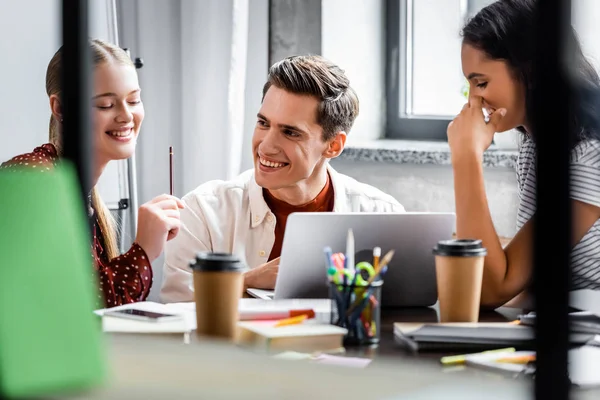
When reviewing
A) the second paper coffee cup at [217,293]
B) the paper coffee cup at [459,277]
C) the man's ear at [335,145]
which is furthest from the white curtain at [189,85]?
the second paper coffee cup at [217,293]

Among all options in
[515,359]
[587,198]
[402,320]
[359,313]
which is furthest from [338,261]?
[587,198]

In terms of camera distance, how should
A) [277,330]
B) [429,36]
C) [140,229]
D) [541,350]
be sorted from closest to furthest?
[541,350] → [277,330] → [140,229] → [429,36]

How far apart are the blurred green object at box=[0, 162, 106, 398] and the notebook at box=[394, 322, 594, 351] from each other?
2.60ft

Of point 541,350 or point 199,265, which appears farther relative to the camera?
point 199,265

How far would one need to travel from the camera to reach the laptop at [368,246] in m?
1.62

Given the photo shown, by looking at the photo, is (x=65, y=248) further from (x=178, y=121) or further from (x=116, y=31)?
(x=178, y=121)

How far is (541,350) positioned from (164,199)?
1510 millimetres

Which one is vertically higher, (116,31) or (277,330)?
(116,31)

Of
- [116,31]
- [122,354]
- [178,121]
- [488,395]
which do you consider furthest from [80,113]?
[178,121]

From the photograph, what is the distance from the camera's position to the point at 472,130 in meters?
1.98

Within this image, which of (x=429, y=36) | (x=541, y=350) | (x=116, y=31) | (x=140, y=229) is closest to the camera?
(x=541, y=350)

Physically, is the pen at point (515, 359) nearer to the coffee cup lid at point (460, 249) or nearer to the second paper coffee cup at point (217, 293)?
the coffee cup lid at point (460, 249)

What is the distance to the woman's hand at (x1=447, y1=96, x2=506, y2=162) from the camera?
1941mm

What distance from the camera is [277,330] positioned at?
133 cm
